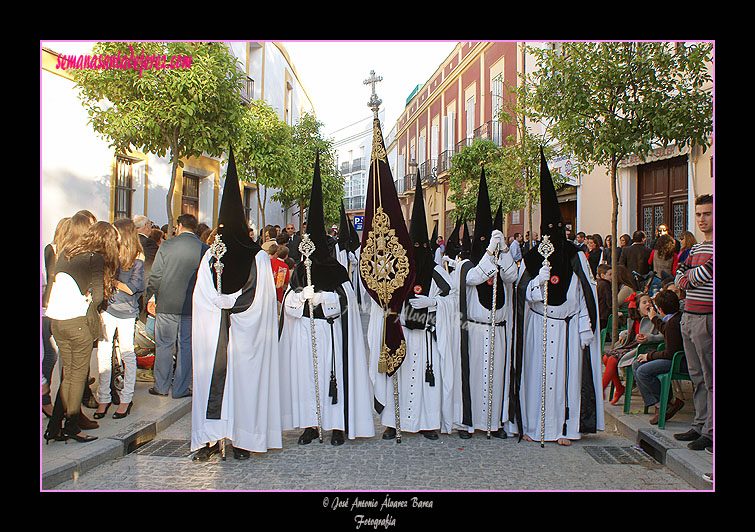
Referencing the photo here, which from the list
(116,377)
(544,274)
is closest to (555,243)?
(544,274)

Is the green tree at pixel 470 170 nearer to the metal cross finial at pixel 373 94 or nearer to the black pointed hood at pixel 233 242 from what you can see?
the metal cross finial at pixel 373 94

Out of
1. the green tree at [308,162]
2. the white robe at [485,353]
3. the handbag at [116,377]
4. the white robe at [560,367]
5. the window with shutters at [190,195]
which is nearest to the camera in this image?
the white robe at [560,367]

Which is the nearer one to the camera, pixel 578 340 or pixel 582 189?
pixel 578 340

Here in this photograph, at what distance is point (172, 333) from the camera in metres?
6.74

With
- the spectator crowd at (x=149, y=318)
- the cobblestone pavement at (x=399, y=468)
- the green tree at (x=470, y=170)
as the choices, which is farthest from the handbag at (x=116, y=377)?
the green tree at (x=470, y=170)

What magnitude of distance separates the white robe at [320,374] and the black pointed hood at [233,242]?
0.63 meters

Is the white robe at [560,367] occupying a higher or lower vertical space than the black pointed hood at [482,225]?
lower

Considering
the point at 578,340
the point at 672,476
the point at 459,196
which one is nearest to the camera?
the point at 672,476

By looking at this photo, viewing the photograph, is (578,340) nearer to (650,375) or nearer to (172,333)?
(650,375)

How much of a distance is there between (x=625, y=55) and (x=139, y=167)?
9.79 meters

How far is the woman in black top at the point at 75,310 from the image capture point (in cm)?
484

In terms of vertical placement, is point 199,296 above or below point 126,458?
above

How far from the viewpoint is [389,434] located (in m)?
5.55

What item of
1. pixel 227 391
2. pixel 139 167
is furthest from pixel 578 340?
pixel 139 167
